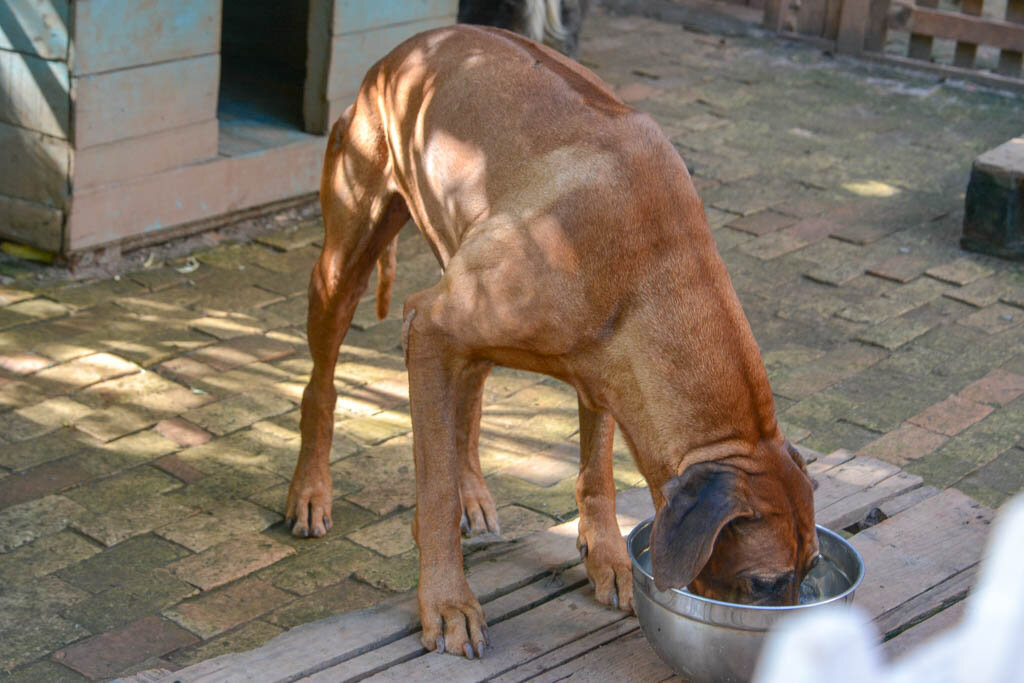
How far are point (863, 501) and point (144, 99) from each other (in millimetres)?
4192

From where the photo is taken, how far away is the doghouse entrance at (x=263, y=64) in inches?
314

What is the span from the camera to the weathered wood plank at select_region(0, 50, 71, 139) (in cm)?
621

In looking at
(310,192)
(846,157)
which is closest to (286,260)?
(310,192)

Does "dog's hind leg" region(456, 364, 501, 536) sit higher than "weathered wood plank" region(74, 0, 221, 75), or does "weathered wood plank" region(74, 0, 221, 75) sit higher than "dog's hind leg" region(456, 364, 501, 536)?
"weathered wood plank" region(74, 0, 221, 75)

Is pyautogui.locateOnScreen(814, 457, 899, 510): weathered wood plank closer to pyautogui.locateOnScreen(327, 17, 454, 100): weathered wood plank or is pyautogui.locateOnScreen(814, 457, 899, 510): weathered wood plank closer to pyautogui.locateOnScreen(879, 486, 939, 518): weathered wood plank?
pyautogui.locateOnScreen(879, 486, 939, 518): weathered wood plank

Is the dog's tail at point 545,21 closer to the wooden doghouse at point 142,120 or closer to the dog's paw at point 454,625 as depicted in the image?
the wooden doghouse at point 142,120

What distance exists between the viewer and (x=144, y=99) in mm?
6539

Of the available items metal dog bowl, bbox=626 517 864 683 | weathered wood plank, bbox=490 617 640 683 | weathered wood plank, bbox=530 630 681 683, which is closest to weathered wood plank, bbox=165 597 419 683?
weathered wood plank, bbox=490 617 640 683

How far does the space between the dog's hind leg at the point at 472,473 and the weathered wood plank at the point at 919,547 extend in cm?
124

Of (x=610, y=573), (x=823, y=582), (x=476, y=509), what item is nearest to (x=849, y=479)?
(x=823, y=582)

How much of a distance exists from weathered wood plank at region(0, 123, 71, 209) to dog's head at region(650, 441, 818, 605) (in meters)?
4.44

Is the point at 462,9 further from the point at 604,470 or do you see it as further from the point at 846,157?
the point at 604,470

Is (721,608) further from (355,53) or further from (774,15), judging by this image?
(774,15)

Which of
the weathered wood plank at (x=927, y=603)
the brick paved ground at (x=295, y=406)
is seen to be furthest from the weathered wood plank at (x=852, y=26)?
the weathered wood plank at (x=927, y=603)
